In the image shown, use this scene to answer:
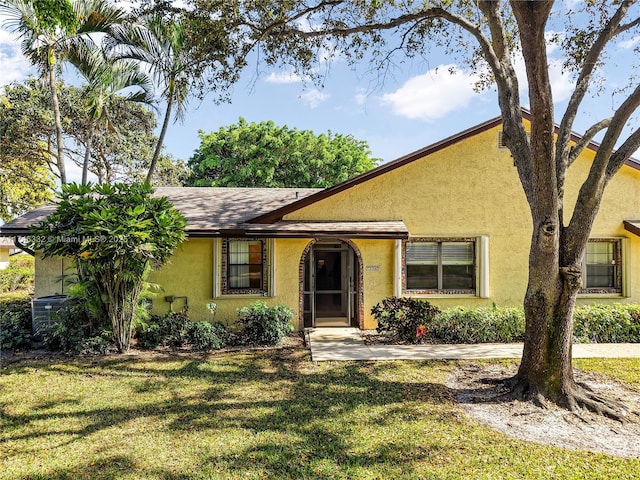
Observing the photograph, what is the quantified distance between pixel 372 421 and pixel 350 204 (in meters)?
6.73

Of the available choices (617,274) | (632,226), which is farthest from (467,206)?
(617,274)

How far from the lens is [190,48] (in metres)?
9.15

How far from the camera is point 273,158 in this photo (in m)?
28.6

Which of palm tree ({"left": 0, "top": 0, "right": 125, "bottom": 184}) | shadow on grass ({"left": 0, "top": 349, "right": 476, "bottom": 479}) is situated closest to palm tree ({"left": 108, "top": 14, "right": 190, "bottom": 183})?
palm tree ({"left": 0, "top": 0, "right": 125, "bottom": 184})

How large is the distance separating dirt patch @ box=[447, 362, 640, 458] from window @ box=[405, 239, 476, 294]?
4.39m

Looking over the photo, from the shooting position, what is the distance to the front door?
1166cm

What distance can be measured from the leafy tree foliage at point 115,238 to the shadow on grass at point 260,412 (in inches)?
55.0

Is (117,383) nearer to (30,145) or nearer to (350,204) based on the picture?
(350,204)

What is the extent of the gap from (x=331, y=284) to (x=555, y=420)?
775cm

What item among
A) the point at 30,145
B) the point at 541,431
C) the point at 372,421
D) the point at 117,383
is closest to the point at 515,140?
the point at 541,431

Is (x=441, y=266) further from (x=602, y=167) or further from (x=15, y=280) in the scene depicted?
(x=15, y=280)

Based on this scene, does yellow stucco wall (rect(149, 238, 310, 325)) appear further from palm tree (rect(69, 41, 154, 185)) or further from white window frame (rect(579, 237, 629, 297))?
white window frame (rect(579, 237, 629, 297))

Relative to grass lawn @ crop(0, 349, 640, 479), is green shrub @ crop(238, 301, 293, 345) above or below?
above

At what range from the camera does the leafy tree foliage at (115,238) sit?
8.02 meters
